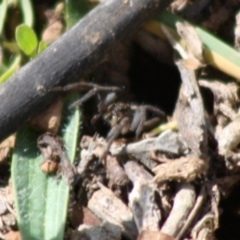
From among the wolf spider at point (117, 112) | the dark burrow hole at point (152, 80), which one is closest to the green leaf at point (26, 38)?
the wolf spider at point (117, 112)

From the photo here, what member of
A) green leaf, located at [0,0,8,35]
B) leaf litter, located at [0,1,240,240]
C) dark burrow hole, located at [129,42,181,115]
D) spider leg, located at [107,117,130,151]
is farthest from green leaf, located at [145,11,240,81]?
green leaf, located at [0,0,8,35]

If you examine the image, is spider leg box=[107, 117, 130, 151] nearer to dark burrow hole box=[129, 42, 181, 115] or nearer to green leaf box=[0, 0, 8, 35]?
dark burrow hole box=[129, 42, 181, 115]

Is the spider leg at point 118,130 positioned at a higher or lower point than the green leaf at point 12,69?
lower

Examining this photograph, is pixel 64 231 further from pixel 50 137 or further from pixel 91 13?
pixel 91 13

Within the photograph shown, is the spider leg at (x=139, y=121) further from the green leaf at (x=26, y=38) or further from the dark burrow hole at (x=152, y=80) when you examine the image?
the green leaf at (x=26, y=38)

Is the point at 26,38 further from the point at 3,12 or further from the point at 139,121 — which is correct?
the point at 139,121

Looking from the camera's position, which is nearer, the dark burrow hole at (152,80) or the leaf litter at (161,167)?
the leaf litter at (161,167)
